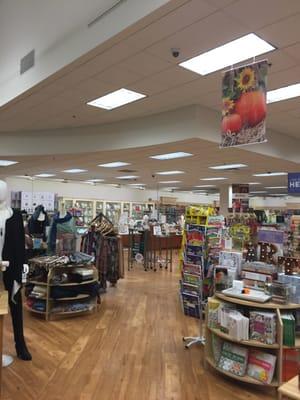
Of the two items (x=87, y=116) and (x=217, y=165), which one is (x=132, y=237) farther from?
(x=87, y=116)

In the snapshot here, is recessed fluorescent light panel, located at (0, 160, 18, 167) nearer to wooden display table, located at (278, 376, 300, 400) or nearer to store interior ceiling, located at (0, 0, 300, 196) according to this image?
store interior ceiling, located at (0, 0, 300, 196)

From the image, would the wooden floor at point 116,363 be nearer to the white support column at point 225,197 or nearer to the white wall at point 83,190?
the white support column at point 225,197

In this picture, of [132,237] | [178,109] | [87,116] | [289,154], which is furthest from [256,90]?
[132,237]

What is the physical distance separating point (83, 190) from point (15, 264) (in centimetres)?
1255

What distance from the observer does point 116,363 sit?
12.0 feet

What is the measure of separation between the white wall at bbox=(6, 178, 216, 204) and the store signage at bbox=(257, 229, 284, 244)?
12.0 metres

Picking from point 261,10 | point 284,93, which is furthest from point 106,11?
point 284,93

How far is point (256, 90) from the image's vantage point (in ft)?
9.91

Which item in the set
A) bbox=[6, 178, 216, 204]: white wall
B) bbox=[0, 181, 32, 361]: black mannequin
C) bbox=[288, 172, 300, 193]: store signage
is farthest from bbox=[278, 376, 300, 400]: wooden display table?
bbox=[6, 178, 216, 204]: white wall

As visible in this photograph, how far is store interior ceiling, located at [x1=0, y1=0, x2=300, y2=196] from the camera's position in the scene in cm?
295

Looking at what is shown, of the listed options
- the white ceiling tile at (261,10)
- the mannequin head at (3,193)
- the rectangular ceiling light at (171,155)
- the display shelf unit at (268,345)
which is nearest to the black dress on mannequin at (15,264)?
the mannequin head at (3,193)

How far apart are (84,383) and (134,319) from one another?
2.02m

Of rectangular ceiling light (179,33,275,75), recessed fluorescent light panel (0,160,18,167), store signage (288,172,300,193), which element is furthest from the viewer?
recessed fluorescent light panel (0,160,18,167)

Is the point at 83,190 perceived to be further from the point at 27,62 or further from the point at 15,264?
the point at 15,264
